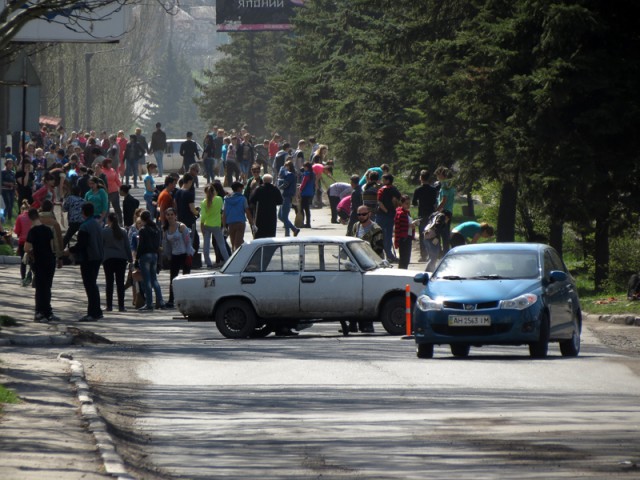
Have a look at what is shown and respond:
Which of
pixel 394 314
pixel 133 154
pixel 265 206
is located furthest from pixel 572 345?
pixel 133 154

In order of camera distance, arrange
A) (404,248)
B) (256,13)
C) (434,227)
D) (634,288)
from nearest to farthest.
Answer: (634,288) < (434,227) < (404,248) < (256,13)

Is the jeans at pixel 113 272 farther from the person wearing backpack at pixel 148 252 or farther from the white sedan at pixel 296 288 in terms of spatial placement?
the white sedan at pixel 296 288

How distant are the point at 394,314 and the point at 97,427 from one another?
10540 millimetres

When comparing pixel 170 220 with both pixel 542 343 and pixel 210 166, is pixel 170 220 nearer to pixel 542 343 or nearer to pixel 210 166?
pixel 542 343

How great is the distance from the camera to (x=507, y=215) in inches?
1491

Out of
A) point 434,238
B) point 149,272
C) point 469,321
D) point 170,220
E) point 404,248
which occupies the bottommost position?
point 469,321

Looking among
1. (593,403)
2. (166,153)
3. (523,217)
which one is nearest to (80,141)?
(166,153)

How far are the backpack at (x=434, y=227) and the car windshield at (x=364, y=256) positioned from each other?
6689 mm

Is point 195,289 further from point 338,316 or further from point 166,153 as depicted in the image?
point 166,153

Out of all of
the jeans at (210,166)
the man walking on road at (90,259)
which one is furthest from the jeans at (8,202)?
the man walking on road at (90,259)

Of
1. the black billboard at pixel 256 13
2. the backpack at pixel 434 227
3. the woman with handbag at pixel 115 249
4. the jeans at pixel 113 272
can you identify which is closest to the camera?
the woman with handbag at pixel 115 249

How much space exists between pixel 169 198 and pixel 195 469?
21.0 meters

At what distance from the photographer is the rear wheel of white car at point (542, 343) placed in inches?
746

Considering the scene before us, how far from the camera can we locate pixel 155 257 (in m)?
27.1
